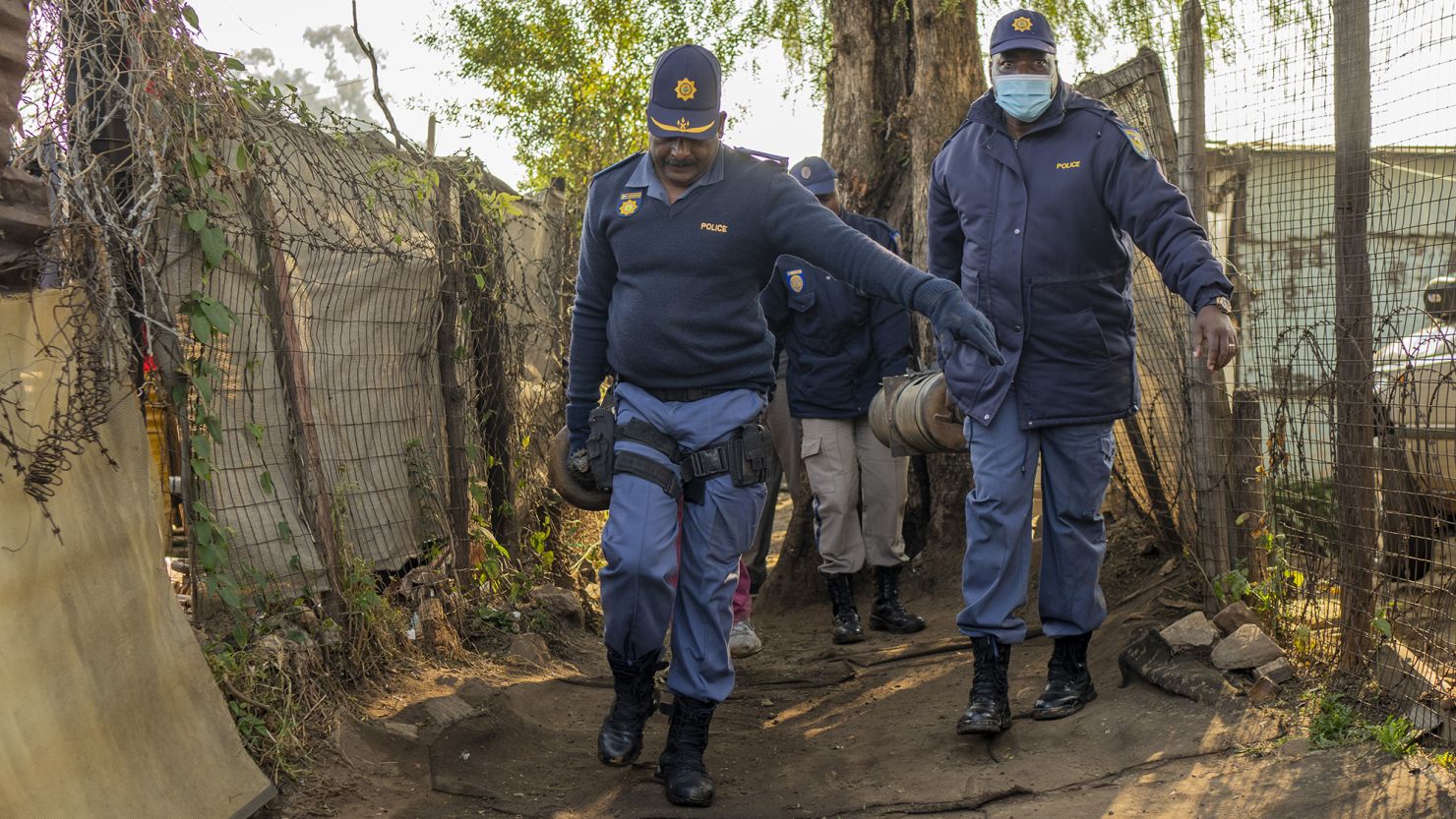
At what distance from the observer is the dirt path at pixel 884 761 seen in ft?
11.9

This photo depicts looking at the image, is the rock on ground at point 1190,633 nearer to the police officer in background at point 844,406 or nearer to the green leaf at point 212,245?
the police officer in background at point 844,406

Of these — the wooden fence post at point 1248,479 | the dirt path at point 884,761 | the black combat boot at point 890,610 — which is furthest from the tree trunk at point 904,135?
the wooden fence post at point 1248,479

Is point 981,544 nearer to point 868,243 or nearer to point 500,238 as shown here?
point 868,243

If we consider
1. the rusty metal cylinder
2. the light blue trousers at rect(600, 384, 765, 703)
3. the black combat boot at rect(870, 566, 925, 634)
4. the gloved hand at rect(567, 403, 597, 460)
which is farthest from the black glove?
the black combat boot at rect(870, 566, 925, 634)

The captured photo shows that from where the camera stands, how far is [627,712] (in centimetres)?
429

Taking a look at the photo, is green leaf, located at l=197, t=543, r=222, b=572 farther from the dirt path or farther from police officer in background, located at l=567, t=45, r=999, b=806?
police officer in background, located at l=567, t=45, r=999, b=806

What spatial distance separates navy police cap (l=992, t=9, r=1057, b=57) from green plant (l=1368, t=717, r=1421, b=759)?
2375 millimetres

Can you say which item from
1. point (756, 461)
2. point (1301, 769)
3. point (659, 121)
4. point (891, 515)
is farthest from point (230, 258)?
point (1301, 769)

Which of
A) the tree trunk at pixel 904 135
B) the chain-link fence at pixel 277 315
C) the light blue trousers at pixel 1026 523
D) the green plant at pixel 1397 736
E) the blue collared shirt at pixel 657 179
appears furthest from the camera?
the tree trunk at pixel 904 135

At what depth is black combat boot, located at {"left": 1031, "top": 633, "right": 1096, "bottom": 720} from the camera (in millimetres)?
4480

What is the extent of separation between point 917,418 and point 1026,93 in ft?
4.29

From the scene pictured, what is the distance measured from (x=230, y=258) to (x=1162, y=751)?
353 centimetres

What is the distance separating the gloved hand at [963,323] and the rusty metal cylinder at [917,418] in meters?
1.09

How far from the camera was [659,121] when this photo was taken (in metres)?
4.05
